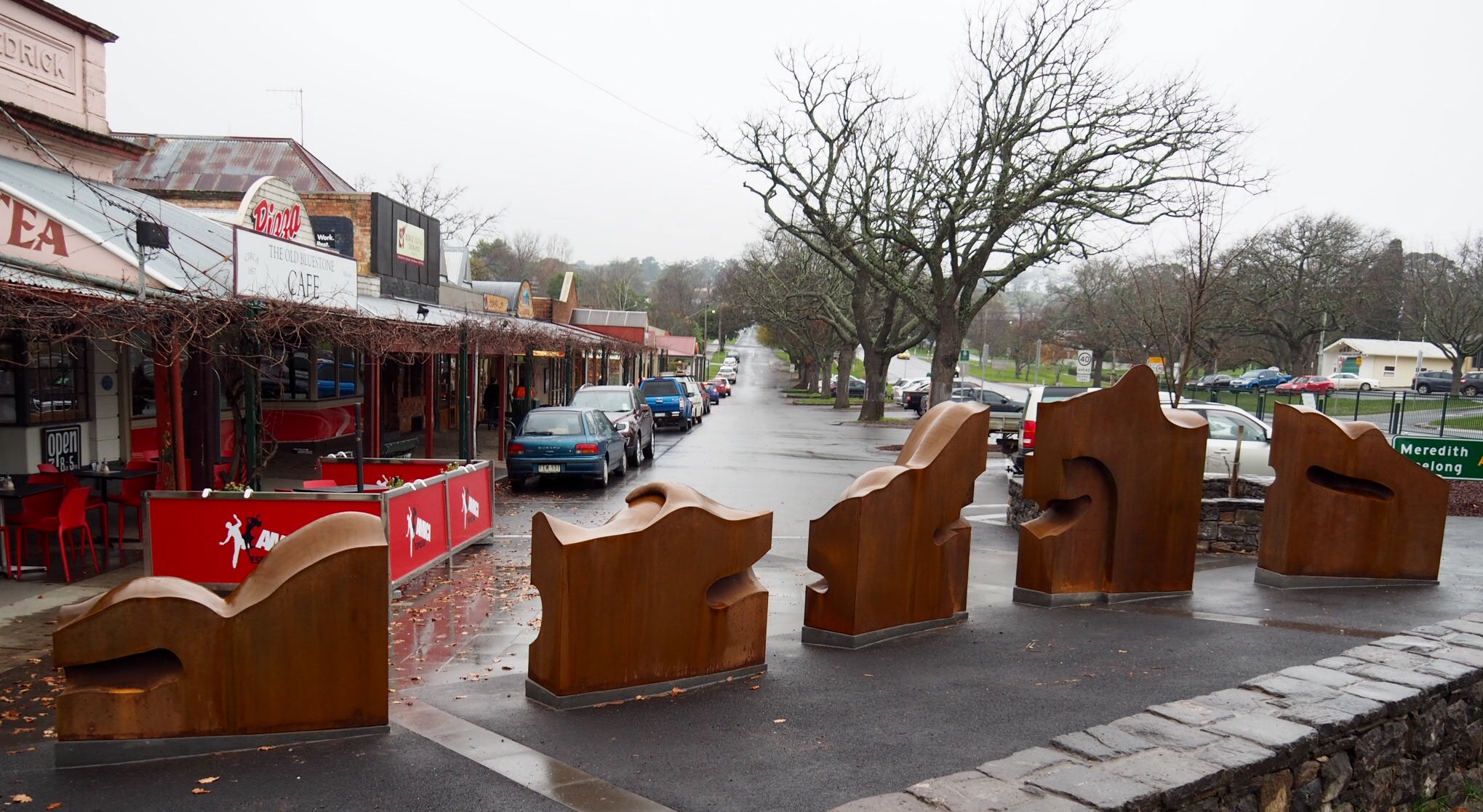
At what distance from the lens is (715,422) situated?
114 ft

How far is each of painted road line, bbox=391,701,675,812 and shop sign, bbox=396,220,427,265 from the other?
18988 millimetres

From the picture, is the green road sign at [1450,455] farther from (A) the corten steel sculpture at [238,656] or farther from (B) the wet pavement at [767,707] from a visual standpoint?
(A) the corten steel sculpture at [238,656]

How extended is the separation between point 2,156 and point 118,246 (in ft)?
8.56

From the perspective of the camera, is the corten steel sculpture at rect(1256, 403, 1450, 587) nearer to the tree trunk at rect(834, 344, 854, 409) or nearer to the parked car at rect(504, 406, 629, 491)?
the parked car at rect(504, 406, 629, 491)

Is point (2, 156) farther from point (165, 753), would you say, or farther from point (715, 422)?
point (715, 422)

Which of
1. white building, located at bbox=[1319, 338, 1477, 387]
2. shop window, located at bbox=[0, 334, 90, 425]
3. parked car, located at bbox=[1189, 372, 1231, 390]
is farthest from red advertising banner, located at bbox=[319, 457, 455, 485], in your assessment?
white building, located at bbox=[1319, 338, 1477, 387]

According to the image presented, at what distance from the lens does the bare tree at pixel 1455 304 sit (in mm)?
45875

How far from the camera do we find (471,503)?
1025cm

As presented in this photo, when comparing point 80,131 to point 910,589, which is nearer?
point 910,589

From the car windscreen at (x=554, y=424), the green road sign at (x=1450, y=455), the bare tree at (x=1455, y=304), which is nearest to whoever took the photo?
the green road sign at (x=1450, y=455)

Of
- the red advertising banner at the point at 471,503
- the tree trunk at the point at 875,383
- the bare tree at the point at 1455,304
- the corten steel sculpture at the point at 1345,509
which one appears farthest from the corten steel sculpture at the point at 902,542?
the bare tree at the point at 1455,304

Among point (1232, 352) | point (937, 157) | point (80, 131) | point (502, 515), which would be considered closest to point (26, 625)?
point (502, 515)

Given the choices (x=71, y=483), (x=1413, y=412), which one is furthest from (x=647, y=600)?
(x=1413, y=412)

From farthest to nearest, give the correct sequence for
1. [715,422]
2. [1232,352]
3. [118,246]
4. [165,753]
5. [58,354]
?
[1232,352], [715,422], [58,354], [118,246], [165,753]
